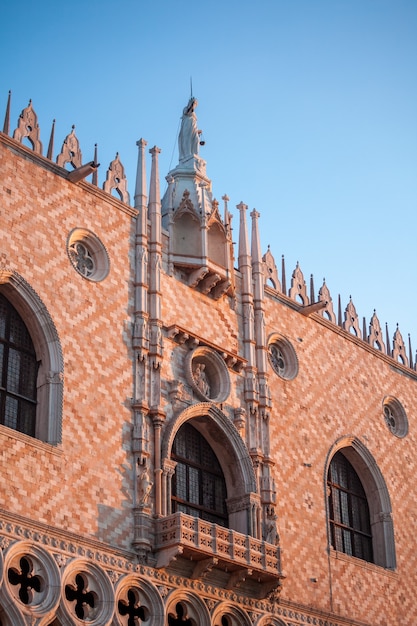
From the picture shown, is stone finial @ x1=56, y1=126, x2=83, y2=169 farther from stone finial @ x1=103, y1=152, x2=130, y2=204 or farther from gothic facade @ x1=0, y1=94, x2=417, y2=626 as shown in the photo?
stone finial @ x1=103, y1=152, x2=130, y2=204

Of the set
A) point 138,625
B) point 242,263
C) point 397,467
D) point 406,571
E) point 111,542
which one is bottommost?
point 138,625

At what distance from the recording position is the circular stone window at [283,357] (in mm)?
26516

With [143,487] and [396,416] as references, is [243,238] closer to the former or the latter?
[396,416]

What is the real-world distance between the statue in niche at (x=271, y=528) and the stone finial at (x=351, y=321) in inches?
277

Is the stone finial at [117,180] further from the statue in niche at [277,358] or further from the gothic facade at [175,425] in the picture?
the statue in niche at [277,358]

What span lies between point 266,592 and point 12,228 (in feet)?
28.6

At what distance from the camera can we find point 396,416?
30.0m

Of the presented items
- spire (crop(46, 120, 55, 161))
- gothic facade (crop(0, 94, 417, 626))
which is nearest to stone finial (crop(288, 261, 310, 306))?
gothic facade (crop(0, 94, 417, 626))

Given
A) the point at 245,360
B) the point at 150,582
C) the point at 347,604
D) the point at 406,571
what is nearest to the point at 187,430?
the point at 245,360

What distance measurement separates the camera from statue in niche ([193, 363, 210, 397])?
23.9m

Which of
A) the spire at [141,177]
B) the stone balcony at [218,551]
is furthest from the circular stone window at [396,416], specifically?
the spire at [141,177]

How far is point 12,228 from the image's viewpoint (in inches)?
838

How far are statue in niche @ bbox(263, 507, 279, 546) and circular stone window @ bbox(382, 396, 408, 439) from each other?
6.74 meters

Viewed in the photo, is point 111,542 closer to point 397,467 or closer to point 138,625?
point 138,625
